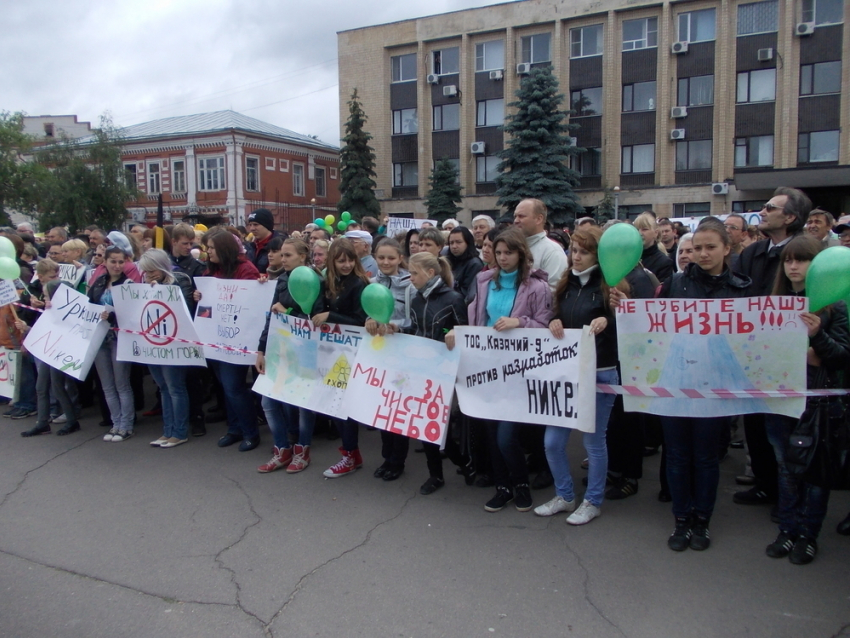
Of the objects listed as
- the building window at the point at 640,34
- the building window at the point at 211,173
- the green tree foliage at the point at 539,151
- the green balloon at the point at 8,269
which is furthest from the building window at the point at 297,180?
the green balloon at the point at 8,269

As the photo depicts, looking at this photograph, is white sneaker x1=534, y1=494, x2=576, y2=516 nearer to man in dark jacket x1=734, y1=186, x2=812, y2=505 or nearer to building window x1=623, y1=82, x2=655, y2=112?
man in dark jacket x1=734, y1=186, x2=812, y2=505

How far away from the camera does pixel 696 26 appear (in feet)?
105

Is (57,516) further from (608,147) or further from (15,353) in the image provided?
(608,147)

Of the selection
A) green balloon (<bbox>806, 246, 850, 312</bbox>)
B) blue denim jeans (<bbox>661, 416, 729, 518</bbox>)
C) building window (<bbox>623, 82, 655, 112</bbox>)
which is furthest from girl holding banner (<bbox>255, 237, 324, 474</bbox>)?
building window (<bbox>623, 82, 655, 112</bbox>)

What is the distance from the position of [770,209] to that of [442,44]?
1387 inches

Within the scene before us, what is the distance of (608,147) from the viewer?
33.8 meters

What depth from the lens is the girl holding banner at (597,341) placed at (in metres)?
4.39

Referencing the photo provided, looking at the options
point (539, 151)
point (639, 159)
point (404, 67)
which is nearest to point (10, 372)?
point (539, 151)

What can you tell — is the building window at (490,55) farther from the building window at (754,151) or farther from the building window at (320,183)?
the building window at (320,183)

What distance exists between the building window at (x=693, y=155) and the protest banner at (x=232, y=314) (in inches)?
1216

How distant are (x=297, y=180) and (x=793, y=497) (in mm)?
46650

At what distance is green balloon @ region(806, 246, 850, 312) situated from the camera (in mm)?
3586

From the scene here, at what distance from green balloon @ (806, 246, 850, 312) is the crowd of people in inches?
5.7

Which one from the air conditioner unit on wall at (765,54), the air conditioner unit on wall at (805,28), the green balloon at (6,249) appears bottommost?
the green balloon at (6,249)
